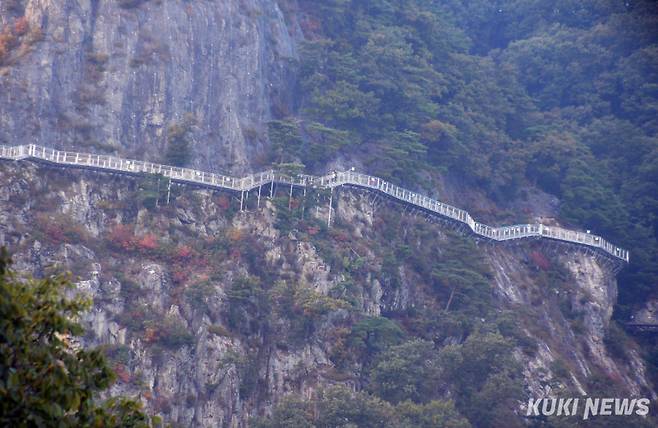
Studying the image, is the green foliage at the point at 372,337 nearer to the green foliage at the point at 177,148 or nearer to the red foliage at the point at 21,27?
the green foliage at the point at 177,148

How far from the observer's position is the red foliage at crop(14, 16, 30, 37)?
75812 millimetres

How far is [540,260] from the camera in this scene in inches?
3501

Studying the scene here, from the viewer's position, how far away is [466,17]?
12875cm

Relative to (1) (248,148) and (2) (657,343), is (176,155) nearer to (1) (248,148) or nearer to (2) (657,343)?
(1) (248,148)

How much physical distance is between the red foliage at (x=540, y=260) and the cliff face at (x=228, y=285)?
5.83 metres

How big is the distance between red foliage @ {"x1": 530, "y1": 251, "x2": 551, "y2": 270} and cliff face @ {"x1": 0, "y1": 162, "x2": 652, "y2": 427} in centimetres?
583

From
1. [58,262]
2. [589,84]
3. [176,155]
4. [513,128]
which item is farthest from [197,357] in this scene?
[589,84]

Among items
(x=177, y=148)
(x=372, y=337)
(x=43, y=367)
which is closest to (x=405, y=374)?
(x=372, y=337)

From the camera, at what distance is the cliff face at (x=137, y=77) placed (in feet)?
241

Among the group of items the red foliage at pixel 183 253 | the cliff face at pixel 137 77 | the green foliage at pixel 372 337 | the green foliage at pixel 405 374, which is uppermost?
the cliff face at pixel 137 77

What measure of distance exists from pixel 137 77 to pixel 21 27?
Answer: 8.20 m

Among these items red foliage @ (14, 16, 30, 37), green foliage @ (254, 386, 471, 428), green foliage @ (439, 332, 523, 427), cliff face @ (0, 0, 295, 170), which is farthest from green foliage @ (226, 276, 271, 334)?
red foliage @ (14, 16, 30, 37)

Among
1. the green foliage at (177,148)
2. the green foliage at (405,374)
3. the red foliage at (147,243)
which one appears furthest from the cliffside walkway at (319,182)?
the green foliage at (405,374)

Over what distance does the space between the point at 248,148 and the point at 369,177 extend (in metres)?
8.71
